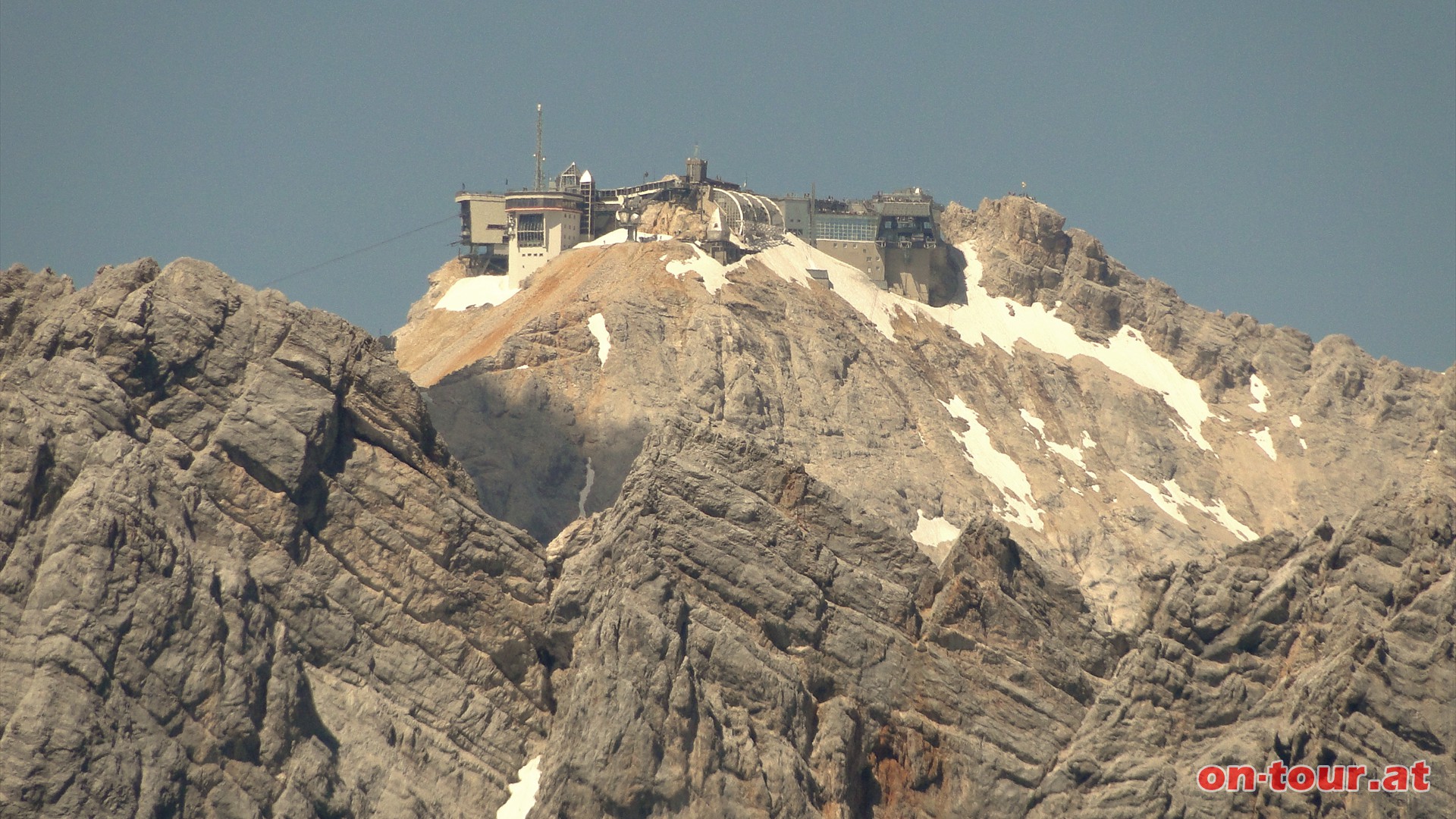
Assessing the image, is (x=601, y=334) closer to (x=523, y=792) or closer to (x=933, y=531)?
(x=933, y=531)

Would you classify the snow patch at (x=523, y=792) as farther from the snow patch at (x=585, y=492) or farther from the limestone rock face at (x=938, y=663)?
the snow patch at (x=585, y=492)

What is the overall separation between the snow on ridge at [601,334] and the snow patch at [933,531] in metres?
24.9

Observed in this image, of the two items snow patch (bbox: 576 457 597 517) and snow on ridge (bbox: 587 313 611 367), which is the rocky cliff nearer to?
snow patch (bbox: 576 457 597 517)

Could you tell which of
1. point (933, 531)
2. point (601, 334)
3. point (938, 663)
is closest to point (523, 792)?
point (938, 663)

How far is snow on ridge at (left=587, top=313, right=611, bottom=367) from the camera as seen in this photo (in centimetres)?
18850

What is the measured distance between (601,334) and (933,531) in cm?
2802

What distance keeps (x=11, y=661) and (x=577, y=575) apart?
2208 cm

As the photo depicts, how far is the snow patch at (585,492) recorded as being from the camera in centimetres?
17325

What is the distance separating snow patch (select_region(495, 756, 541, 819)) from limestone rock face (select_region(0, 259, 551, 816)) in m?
0.51

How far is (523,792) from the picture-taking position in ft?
299

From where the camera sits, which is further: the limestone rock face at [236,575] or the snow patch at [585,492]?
the snow patch at [585,492]

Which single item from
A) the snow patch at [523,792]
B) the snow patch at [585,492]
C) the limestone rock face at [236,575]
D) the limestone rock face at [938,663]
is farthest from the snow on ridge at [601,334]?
the snow patch at [523,792]

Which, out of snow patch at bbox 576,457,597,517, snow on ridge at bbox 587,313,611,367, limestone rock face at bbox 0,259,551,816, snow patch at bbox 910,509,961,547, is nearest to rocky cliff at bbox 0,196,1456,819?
limestone rock face at bbox 0,259,551,816

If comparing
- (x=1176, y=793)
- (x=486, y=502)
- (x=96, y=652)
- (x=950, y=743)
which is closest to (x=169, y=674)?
(x=96, y=652)
